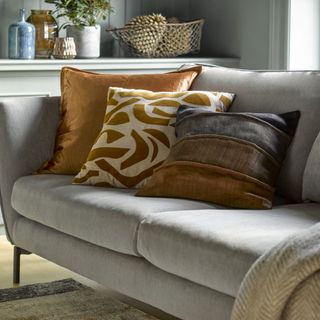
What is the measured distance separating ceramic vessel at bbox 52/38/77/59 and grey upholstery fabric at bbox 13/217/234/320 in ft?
4.65

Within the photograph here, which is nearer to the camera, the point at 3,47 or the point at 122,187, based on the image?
the point at 122,187

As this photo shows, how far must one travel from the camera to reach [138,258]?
295cm

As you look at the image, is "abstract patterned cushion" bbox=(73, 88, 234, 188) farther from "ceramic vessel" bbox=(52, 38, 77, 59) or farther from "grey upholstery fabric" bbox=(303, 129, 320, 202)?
"ceramic vessel" bbox=(52, 38, 77, 59)

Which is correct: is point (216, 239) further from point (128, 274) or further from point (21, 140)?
point (21, 140)

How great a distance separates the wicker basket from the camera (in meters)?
5.08

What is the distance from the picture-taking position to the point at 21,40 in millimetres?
4730

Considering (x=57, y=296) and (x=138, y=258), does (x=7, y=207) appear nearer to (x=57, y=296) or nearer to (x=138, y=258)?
(x=57, y=296)

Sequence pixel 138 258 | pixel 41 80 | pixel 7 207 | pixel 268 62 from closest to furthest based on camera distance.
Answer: pixel 138 258 → pixel 7 207 → pixel 41 80 → pixel 268 62

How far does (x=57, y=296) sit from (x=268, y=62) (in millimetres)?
2117

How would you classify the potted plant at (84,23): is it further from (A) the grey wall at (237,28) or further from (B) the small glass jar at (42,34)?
(A) the grey wall at (237,28)

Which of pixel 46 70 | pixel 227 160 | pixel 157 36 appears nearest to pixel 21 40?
pixel 46 70

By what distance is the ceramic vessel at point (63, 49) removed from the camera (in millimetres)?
4812

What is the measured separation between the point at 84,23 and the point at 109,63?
0.31 m

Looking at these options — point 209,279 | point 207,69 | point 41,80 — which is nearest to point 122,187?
point 207,69
